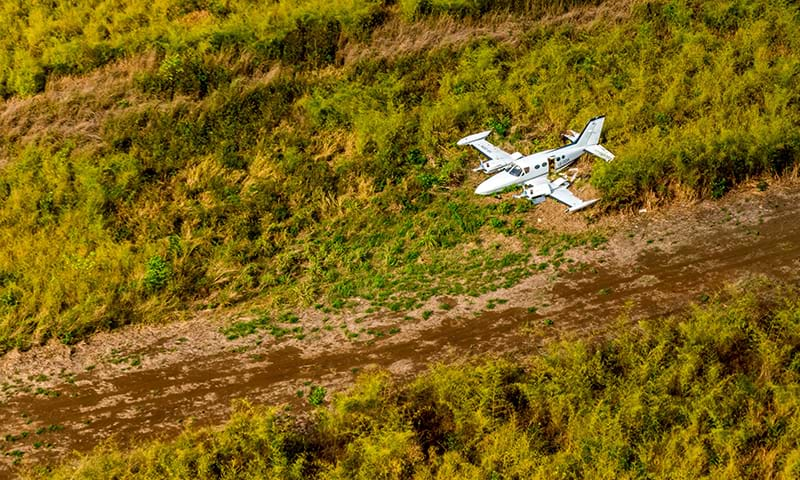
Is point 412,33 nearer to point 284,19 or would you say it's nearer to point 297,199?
point 284,19

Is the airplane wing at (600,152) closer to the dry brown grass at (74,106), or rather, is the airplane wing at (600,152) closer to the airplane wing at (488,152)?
the airplane wing at (488,152)

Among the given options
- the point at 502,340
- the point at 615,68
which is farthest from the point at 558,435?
the point at 615,68

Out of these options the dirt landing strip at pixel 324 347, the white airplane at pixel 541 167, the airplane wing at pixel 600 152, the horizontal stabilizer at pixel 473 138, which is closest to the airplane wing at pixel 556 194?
the white airplane at pixel 541 167

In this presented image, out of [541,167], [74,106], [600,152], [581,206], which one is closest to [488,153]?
[541,167]

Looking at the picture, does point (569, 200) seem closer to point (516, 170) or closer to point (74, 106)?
point (516, 170)

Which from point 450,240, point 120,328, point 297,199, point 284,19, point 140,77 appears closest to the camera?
point 120,328
